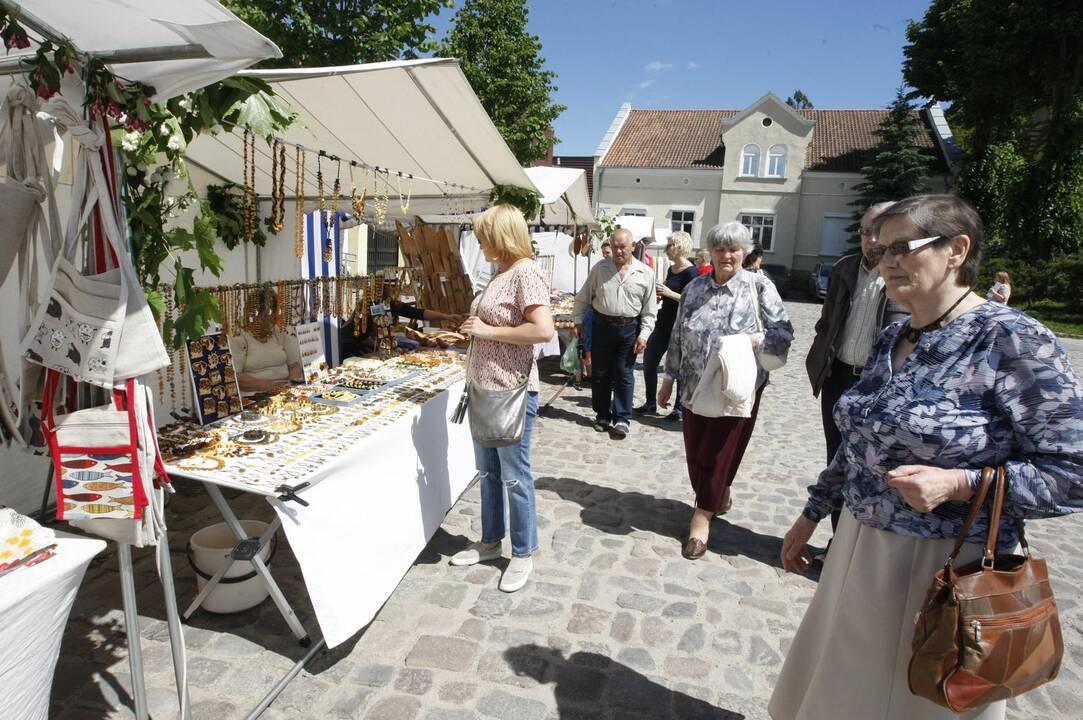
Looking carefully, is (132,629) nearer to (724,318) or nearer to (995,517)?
(995,517)

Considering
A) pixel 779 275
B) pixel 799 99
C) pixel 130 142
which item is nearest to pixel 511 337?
pixel 130 142

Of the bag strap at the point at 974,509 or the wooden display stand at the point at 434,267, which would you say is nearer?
the bag strap at the point at 974,509

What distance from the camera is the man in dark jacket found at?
3.00 m

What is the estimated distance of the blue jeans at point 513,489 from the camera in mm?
2977

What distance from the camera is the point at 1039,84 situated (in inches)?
866

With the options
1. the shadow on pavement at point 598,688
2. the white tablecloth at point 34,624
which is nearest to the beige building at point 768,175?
the shadow on pavement at point 598,688

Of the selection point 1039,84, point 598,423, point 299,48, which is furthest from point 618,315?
point 1039,84

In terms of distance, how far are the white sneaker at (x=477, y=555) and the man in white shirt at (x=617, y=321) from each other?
2.53 m

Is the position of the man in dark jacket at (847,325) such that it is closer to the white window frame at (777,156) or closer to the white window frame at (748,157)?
the white window frame at (748,157)

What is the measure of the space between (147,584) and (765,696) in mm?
2830

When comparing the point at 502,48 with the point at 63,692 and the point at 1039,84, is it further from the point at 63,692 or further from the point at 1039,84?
the point at 1039,84

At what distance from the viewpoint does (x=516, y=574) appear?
3.10m

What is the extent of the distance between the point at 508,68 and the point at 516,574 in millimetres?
16071

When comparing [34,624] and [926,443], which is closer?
[926,443]
